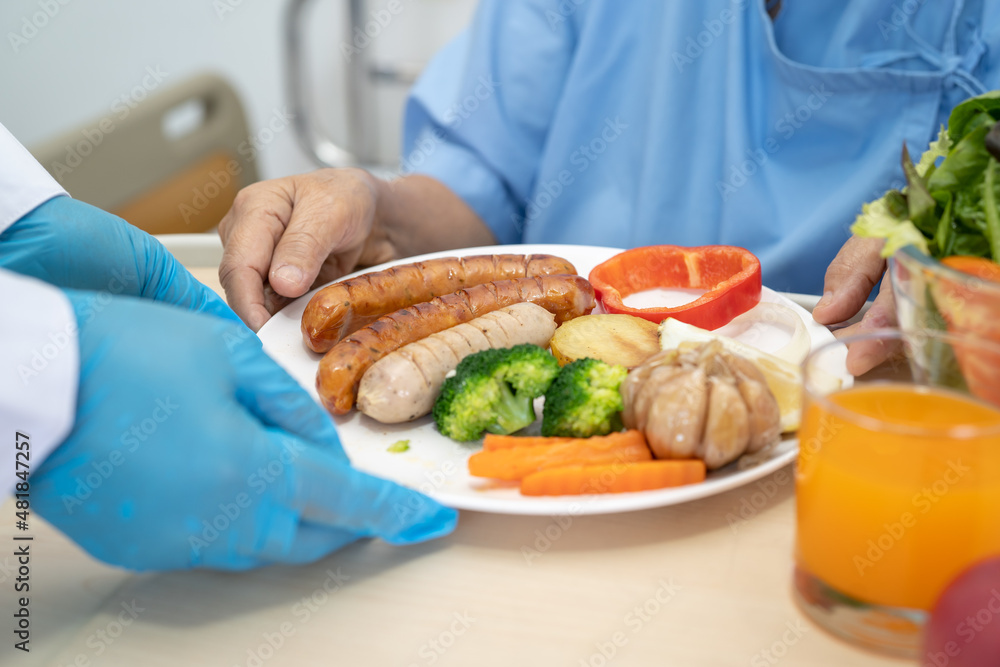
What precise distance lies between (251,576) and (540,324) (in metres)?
0.73

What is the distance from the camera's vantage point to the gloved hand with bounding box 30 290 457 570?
92 cm

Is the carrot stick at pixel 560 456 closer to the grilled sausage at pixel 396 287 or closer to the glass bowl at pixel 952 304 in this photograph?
the glass bowl at pixel 952 304

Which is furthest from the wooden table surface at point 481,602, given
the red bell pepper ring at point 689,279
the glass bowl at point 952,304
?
the red bell pepper ring at point 689,279

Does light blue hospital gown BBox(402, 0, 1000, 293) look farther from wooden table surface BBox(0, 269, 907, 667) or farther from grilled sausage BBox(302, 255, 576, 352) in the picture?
wooden table surface BBox(0, 269, 907, 667)

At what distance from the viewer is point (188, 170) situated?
3.75 meters

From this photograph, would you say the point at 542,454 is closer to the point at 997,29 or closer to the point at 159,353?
the point at 159,353

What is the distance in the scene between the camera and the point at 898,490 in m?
0.79

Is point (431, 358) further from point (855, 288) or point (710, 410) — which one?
point (855, 288)

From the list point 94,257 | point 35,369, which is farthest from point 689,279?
point 35,369

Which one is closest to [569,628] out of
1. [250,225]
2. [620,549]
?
[620,549]

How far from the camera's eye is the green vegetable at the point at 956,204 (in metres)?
1.16

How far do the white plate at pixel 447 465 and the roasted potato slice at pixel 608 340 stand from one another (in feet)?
0.93

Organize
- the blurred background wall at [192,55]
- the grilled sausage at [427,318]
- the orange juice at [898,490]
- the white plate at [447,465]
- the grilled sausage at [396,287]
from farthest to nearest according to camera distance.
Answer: the blurred background wall at [192,55] → the grilled sausage at [396,287] → the grilled sausage at [427,318] → the white plate at [447,465] → the orange juice at [898,490]

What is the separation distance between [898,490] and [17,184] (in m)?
1.43
